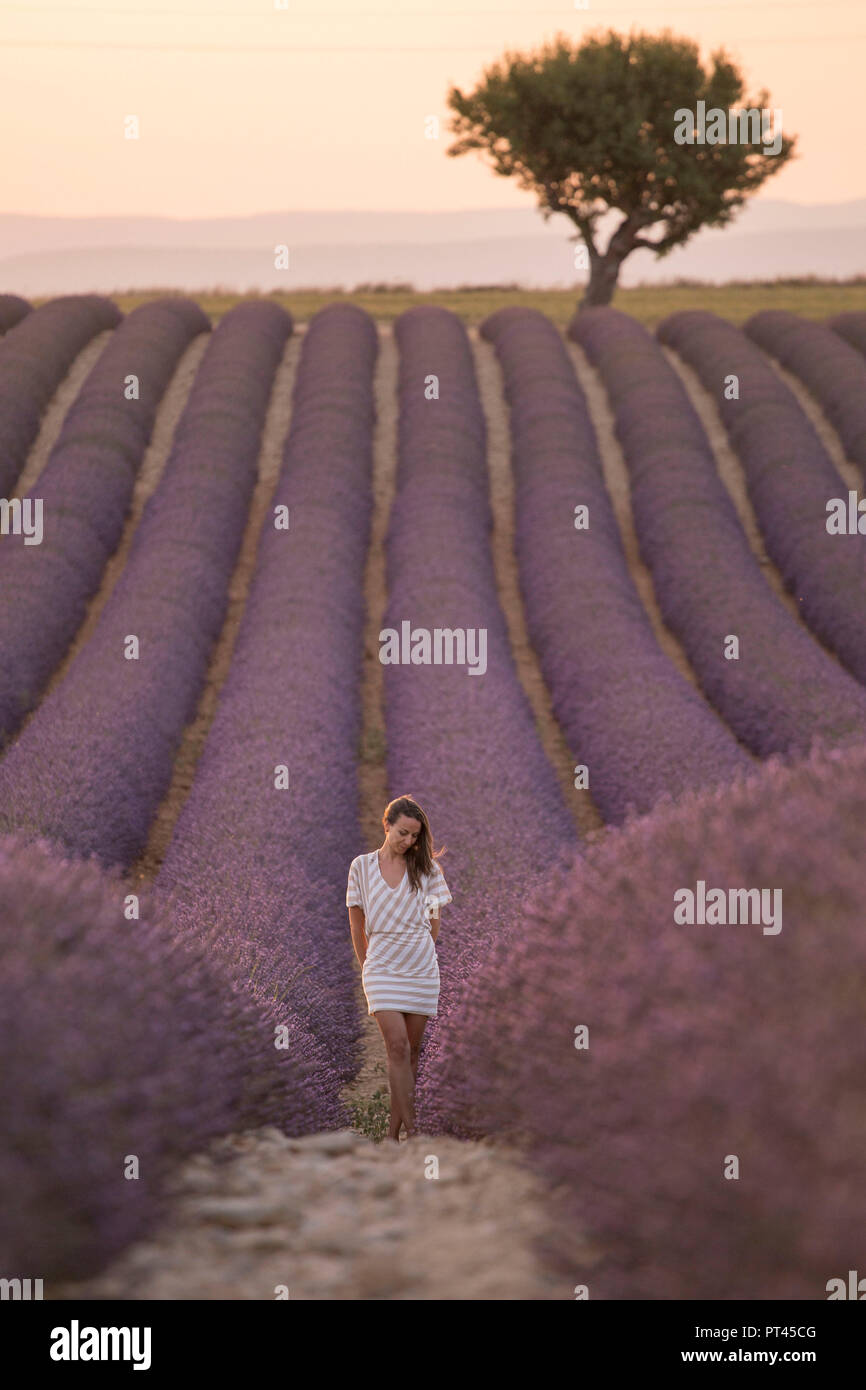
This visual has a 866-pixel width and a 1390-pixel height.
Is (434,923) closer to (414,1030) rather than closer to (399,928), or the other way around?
(399,928)

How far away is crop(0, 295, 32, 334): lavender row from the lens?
19.9 m

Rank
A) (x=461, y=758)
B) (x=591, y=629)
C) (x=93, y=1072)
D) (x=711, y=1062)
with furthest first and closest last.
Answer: (x=591, y=629), (x=461, y=758), (x=93, y=1072), (x=711, y=1062)

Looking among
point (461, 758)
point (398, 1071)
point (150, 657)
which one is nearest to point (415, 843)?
point (398, 1071)

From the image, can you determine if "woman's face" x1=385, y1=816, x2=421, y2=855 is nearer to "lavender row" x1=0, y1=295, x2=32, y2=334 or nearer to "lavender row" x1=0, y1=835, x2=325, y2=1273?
"lavender row" x1=0, y1=835, x2=325, y2=1273

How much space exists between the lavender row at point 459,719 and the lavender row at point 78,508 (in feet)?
9.62

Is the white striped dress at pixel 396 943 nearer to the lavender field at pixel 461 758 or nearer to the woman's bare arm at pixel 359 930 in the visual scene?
the woman's bare arm at pixel 359 930

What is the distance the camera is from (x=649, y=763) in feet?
27.1

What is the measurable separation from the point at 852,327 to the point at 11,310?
14.0 meters

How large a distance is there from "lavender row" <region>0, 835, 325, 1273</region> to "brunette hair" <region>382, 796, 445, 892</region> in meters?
1.18

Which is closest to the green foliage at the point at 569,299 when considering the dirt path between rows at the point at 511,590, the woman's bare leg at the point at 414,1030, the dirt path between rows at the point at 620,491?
the dirt path between rows at the point at 511,590

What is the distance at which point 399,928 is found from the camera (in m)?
4.38

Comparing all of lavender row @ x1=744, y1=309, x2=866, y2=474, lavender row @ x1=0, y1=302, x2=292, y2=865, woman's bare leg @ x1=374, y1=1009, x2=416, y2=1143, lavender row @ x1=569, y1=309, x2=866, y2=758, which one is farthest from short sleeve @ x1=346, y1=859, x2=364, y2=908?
lavender row @ x1=744, y1=309, x2=866, y2=474

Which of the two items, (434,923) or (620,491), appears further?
(620,491)
